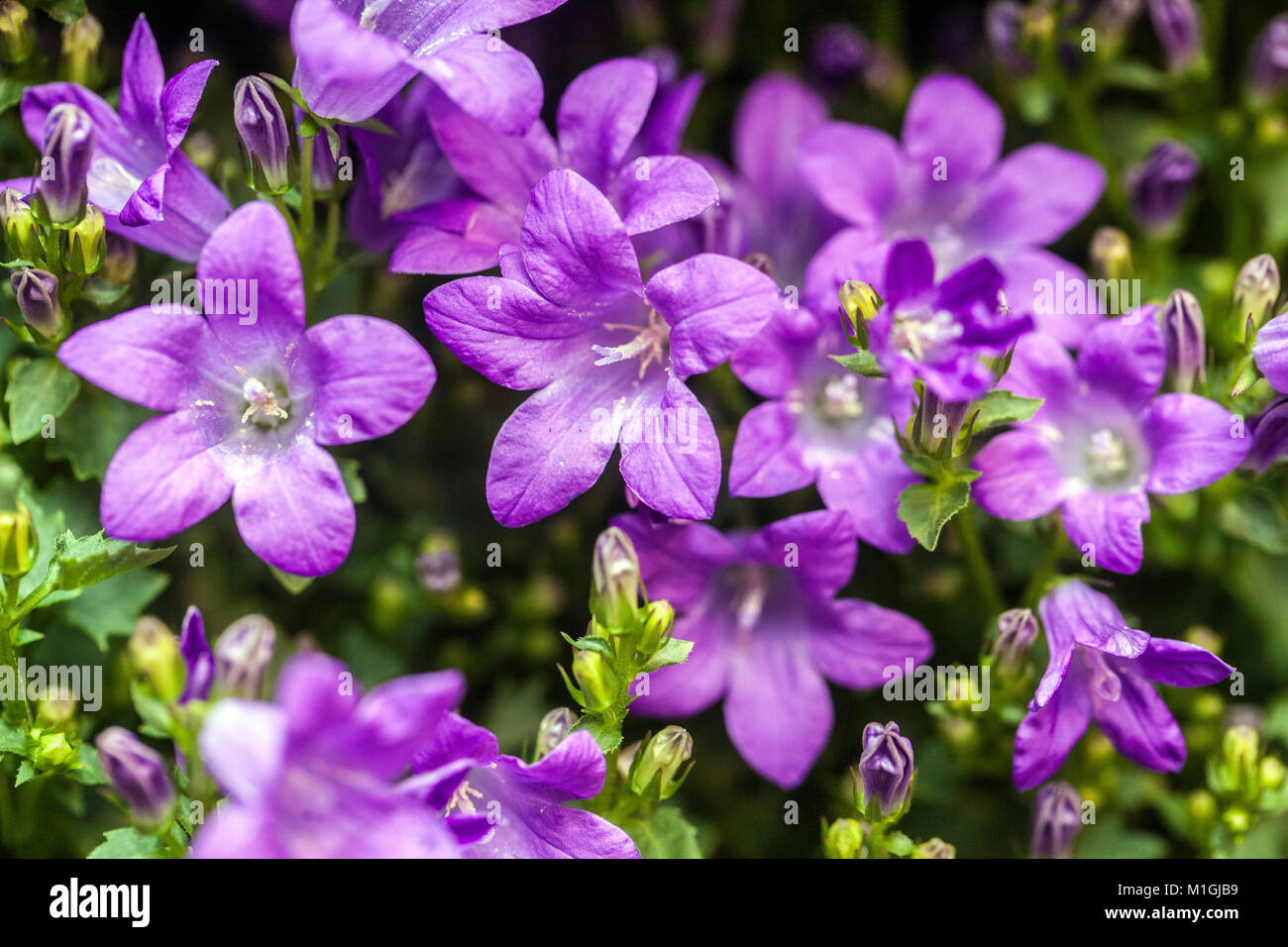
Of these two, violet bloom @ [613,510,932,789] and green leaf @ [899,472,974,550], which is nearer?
green leaf @ [899,472,974,550]

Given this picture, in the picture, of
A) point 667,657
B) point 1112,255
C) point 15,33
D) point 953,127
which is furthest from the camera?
point 953,127

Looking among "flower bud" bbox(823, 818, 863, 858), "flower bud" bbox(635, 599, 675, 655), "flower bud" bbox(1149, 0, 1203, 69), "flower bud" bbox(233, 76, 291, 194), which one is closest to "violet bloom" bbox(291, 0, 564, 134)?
"flower bud" bbox(233, 76, 291, 194)

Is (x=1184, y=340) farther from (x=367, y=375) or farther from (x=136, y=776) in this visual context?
(x=136, y=776)

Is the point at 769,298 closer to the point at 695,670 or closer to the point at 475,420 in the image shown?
the point at 695,670

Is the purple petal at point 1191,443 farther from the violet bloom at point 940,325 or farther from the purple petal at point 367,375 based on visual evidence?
the purple petal at point 367,375

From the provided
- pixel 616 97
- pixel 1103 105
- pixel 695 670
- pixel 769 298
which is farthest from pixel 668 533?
pixel 1103 105

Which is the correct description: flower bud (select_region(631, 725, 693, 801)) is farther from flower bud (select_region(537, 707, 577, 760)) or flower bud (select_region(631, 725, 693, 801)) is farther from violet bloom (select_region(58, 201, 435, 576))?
violet bloom (select_region(58, 201, 435, 576))

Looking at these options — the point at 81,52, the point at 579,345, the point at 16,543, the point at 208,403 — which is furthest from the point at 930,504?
the point at 81,52
